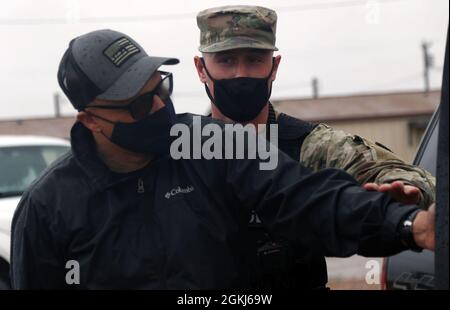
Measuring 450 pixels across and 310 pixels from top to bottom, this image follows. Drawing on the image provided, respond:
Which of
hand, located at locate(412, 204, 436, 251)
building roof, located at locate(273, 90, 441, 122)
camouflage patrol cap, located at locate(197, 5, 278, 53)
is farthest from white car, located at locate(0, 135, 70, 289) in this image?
building roof, located at locate(273, 90, 441, 122)

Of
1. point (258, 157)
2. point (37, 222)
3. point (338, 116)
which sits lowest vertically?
point (338, 116)

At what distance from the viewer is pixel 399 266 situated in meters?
3.00

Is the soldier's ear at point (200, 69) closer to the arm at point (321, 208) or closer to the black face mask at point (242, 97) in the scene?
the black face mask at point (242, 97)

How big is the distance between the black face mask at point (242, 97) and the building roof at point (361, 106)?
81.8ft

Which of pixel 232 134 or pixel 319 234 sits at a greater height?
pixel 232 134

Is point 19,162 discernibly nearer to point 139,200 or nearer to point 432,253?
point 139,200

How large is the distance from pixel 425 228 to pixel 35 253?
3.92ft

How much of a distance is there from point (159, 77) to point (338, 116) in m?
26.2

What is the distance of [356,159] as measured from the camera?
276 centimetres

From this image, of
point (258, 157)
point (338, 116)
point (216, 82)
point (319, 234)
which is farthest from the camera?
point (338, 116)

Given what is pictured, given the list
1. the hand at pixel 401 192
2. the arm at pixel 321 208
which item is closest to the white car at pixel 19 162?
the arm at pixel 321 208

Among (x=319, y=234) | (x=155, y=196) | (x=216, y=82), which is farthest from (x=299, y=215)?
(x=216, y=82)
